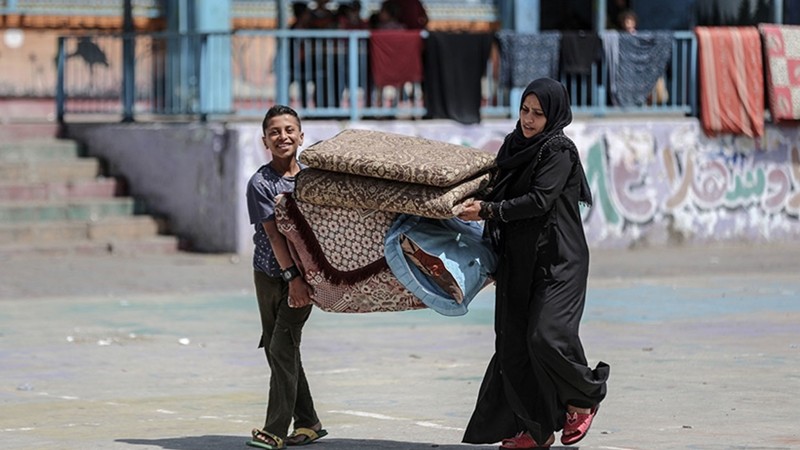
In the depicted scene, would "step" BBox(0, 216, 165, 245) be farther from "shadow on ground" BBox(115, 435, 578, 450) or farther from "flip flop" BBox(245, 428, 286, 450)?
"flip flop" BBox(245, 428, 286, 450)

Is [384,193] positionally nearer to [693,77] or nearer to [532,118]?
[532,118]

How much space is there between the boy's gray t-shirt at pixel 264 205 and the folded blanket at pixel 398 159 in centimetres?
28

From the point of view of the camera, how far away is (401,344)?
388 inches

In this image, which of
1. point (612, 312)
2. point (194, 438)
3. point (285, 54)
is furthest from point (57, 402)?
point (285, 54)

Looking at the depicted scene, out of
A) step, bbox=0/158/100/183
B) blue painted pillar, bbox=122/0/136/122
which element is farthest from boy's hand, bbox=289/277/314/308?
blue painted pillar, bbox=122/0/136/122

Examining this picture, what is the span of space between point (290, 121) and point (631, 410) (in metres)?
2.33

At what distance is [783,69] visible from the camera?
16.7m

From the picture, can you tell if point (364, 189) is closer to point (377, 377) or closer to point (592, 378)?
point (592, 378)

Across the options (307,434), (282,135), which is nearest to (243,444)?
(307,434)

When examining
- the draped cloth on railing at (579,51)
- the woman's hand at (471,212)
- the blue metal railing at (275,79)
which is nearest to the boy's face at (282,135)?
the woman's hand at (471,212)

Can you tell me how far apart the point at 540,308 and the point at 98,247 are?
399 inches

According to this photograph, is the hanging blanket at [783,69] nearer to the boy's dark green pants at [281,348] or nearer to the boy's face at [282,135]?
the boy's face at [282,135]

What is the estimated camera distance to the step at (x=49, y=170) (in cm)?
1631

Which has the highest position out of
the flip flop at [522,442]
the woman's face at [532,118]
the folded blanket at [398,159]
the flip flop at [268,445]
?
the woman's face at [532,118]
